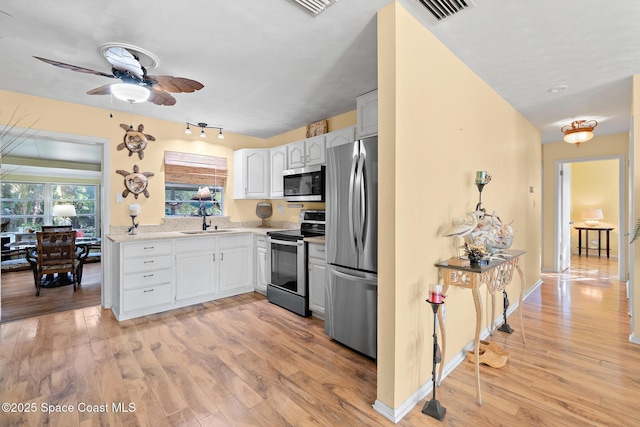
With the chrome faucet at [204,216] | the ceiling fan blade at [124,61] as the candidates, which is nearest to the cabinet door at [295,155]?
the chrome faucet at [204,216]

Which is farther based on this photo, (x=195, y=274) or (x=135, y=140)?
(x=135, y=140)

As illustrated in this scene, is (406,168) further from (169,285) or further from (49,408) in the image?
(169,285)

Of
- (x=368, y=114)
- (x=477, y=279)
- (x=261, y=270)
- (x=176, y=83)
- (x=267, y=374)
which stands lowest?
(x=267, y=374)

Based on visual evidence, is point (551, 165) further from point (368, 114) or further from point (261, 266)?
point (261, 266)

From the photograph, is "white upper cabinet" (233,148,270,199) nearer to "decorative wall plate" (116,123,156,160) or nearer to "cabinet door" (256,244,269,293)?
"cabinet door" (256,244,269,293)

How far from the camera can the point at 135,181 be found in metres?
3.92

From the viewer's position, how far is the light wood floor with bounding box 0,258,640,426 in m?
1.79

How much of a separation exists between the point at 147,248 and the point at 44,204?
5971mm

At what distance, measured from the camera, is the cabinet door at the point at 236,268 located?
4039mm

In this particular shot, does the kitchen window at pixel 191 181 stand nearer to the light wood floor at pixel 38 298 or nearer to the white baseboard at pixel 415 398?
the light wood floor at pixel 38 298

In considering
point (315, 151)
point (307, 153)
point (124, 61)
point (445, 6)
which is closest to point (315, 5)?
point (445, 6)

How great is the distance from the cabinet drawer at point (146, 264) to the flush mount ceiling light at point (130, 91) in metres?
1.83

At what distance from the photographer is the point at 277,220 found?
5.02m

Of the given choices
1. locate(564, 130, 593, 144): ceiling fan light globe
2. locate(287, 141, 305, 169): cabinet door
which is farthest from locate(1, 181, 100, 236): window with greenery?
locate(564, 130, 593, 144): ceiling fan light globe
